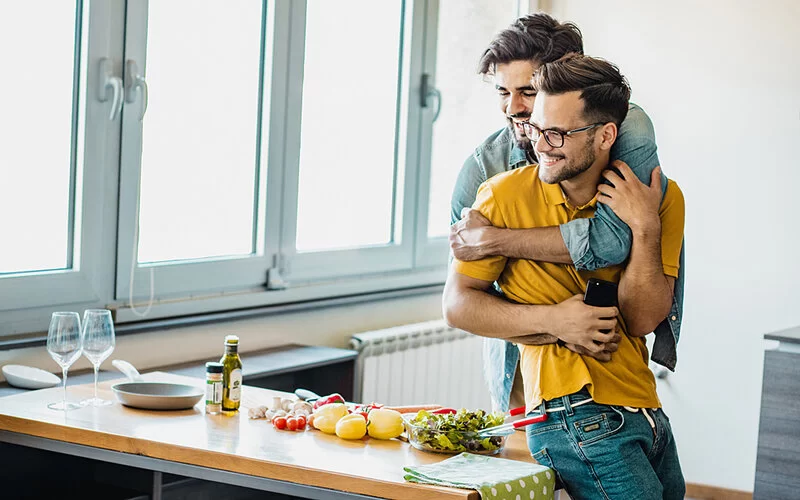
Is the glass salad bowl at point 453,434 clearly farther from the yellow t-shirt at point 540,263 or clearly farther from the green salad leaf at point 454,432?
the yellow t-shirt at point 540,263

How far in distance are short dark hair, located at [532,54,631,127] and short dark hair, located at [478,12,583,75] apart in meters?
0.36

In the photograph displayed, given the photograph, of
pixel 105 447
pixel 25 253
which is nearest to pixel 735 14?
pixel 25 253

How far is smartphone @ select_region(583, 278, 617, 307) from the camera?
77.4 inches

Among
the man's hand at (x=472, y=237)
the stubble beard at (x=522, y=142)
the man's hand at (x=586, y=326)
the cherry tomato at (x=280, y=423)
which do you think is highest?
the stubble beard at (x=522, y=142)

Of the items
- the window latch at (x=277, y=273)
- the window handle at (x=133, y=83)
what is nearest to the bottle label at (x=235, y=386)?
the window handle at (x=133, y=83)

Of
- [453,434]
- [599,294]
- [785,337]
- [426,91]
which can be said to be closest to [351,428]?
[453,434]

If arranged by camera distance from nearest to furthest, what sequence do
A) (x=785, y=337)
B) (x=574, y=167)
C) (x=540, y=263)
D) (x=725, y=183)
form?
(x=574, y=167) → (x=540, y=263) → (x=785, y=337) → (x=725, y=183)

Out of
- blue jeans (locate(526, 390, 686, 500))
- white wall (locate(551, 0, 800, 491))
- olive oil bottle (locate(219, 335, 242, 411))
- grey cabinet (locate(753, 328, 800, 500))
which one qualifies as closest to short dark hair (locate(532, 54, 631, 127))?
blue jeans (locate(526, 390, 686, 500))

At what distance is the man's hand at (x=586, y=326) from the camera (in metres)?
1.91

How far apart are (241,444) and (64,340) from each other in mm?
529

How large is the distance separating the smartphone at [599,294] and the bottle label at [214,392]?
0.84 meters

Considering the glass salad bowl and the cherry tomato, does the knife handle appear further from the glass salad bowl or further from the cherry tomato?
the cherry tomato

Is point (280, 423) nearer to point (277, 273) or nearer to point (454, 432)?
point (454, 432)

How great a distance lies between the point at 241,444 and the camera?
6.77 feet
